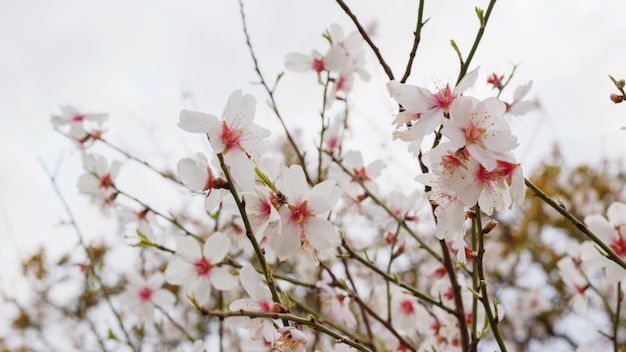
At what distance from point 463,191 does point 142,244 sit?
32.5 inches

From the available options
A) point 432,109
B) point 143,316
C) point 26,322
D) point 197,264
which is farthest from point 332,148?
point 26,322

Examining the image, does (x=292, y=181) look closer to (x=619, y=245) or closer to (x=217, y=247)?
(x=217, y=247)

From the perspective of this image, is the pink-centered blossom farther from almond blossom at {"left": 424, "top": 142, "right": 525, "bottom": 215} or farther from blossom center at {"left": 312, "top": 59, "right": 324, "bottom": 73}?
blossom center at {"left": 312, "top": 59, "right": 324, "bottom": 73}

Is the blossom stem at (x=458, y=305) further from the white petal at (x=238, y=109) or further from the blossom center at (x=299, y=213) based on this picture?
the white petal at (x=238, y=109)

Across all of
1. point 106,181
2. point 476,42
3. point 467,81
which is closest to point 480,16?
point 476,42

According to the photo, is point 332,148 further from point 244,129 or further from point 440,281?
point 244,129

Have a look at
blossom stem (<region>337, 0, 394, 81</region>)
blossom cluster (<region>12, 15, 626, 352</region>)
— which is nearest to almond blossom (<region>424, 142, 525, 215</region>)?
blossom cluster (<region>12, 15, 626, 352</region>)

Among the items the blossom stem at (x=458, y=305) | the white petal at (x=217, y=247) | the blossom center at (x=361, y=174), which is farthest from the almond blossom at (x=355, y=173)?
the white petal at (x=217, y=247)

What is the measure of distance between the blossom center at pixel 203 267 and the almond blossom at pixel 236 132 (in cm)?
46

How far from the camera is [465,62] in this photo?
0.95 meters

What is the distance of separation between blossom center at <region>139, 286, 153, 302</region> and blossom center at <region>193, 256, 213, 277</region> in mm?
595

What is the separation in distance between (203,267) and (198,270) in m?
0.02

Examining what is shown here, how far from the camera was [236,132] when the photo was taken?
3.20ft

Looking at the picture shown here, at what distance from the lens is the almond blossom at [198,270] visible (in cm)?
132
